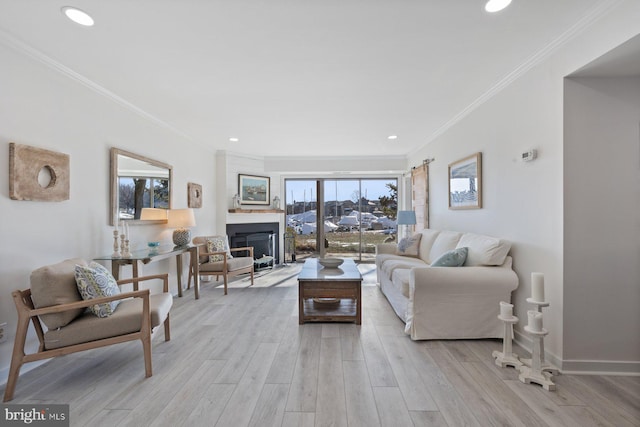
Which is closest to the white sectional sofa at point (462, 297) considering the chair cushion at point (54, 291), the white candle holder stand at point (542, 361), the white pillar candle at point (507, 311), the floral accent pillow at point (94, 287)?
the white pillar candle at point (507, 311)

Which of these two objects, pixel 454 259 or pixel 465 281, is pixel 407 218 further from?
pixel 465 281

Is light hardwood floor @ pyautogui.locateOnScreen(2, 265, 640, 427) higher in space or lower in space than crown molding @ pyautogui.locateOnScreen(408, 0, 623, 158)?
lower

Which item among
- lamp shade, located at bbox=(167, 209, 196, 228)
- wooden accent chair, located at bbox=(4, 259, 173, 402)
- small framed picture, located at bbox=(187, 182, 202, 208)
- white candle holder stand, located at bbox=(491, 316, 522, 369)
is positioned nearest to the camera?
wooden accent chair, located at bbox=(4, 259, 173, 402)

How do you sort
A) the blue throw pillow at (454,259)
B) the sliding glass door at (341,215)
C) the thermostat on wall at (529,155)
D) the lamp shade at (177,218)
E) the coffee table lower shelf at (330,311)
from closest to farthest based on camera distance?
the thermostat on wall at (529,155) < the blue throw pillow at (454,259) < the coffee table lower shelf at (330,311) < the lamp shade at (177,218) < the sliding glass door at (341,215)

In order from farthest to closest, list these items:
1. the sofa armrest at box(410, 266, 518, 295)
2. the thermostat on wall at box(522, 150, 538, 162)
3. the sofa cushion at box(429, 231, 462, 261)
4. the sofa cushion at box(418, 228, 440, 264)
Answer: the sofa cushion at box(418, 228, 440, 264) → the sofa cushion at box(429, 231, 462, 261) → the sofa armrest at box(410, 266, 518, 295) → the thermostat on wall at box(522, 150, 538, 162)

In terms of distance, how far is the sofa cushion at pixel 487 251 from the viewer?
2.78 metres

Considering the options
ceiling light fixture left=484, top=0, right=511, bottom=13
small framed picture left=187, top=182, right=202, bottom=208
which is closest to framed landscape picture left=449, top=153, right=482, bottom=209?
ceiling light fixture left=484, top=0, right=511, bottom=13

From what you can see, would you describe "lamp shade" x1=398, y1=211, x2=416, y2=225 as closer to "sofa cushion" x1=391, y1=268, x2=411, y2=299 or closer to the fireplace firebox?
"sofa cushion" x1=391, y1=268, x2=411, y2=299

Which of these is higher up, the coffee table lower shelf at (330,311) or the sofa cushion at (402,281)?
the sofa cushion at (402,281)

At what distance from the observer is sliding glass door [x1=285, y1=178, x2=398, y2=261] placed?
283 inches

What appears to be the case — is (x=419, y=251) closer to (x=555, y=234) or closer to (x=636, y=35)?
(x=555, y=234)

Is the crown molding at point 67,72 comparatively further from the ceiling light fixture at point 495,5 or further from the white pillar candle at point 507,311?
the white pillar candle at point 507,311

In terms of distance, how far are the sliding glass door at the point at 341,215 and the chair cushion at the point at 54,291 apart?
5239mm

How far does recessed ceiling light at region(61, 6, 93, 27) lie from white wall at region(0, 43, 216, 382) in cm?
72
